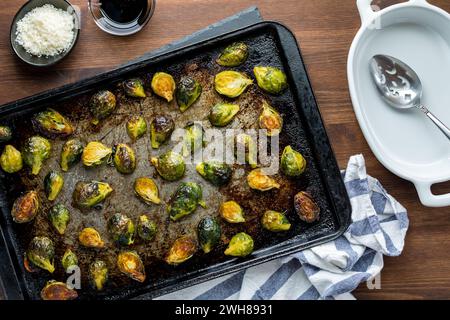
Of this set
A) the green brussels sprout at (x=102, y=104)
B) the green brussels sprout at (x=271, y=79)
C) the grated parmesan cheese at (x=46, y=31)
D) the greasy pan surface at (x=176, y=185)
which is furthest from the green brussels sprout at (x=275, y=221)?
the grated parmesan cheese at (x=46, y=31)

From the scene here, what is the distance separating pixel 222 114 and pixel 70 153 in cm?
51

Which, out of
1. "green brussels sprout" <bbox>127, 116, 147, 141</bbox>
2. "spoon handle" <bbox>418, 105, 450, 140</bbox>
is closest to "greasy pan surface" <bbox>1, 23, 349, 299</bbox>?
"green brussels sprout" <bbox>127, 116, 147, 141</bbox>

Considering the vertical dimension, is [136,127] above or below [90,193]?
above

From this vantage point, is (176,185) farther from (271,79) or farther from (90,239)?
(271,79)

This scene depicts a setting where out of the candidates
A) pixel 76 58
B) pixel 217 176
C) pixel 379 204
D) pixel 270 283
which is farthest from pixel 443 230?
pixel 76 58

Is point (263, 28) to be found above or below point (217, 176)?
above

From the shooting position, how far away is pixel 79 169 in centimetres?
200

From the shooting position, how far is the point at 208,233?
1.93 metres

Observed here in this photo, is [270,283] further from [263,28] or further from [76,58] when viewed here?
[76,58]

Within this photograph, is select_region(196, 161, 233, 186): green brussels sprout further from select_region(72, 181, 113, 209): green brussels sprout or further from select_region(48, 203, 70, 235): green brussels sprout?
select_region(48, 203, 70, 235): green brussels sprout

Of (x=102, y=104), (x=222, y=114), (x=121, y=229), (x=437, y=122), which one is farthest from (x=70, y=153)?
(x=437, y=122)

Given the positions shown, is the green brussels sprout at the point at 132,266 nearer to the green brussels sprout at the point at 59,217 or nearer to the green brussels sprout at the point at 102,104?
the green brussels sprout at the point at 59,217

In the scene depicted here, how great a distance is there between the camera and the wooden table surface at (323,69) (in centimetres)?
202

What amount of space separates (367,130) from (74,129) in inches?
37.5
